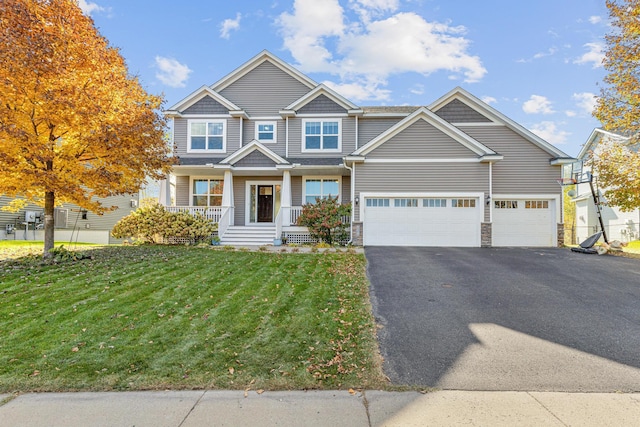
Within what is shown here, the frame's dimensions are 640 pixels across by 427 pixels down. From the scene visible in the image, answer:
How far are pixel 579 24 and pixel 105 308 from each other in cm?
2064

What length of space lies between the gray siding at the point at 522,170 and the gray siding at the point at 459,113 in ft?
5.63

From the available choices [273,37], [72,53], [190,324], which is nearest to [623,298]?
[190,324]

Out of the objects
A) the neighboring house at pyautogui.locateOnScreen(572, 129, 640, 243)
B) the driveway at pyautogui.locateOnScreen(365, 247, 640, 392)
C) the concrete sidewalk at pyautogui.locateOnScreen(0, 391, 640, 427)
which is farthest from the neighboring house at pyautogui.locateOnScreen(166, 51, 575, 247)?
the concrete sidewalk at pyautogui.locateOnScreen(0, 391, 640, 427)

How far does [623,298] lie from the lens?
6.56 metres

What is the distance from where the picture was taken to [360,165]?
14.8 metres

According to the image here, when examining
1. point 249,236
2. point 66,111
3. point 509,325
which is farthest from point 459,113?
point 66,111

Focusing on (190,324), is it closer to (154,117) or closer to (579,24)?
(154,117)

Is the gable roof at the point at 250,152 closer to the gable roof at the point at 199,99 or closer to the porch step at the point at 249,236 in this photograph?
the gable roof at the point at 199,99

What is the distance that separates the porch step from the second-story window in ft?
16.0

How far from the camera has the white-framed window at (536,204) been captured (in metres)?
15.1

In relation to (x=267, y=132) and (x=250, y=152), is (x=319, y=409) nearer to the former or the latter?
(x=250, y=152)

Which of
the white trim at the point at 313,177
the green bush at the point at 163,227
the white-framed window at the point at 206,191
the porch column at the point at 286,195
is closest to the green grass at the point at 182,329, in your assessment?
the green bush at the point at 163,227

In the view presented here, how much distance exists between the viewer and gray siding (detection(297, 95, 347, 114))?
57.8ft

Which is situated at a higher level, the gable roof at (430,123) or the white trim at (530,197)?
the gable roof at (430,123)
